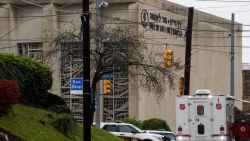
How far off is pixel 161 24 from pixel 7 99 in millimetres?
38649

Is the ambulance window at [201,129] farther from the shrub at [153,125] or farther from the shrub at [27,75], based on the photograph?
the shrub at [153,125]

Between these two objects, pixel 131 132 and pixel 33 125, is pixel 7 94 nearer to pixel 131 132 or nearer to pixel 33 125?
pixel 33 125

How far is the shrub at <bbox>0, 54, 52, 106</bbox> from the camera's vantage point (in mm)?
23938

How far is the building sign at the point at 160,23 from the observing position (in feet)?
178

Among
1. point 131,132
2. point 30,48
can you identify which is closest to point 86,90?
point 131,132

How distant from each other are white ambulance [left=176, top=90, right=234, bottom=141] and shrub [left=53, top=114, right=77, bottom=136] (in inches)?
173

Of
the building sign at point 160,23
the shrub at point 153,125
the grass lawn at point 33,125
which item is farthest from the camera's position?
the building sign at point 160,23

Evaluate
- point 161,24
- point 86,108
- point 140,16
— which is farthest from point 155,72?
point 161,24

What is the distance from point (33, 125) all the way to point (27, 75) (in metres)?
3.21

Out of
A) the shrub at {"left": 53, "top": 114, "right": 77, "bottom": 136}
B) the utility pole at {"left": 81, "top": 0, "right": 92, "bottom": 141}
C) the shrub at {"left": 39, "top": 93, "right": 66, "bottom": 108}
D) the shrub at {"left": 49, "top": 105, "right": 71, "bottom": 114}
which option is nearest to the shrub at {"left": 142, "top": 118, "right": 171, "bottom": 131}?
→ the shrub at {"left": 39, "top": 93, "right": 66, "bottom": 108}

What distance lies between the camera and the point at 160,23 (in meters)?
58.1

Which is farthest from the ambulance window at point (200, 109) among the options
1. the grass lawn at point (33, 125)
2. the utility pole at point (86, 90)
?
the utility pole at point (86, 90)

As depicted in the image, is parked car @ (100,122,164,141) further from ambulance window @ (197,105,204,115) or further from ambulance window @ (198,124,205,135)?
ambulance window @ (197,105,204,115)

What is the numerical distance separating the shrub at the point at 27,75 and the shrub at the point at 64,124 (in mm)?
1919
